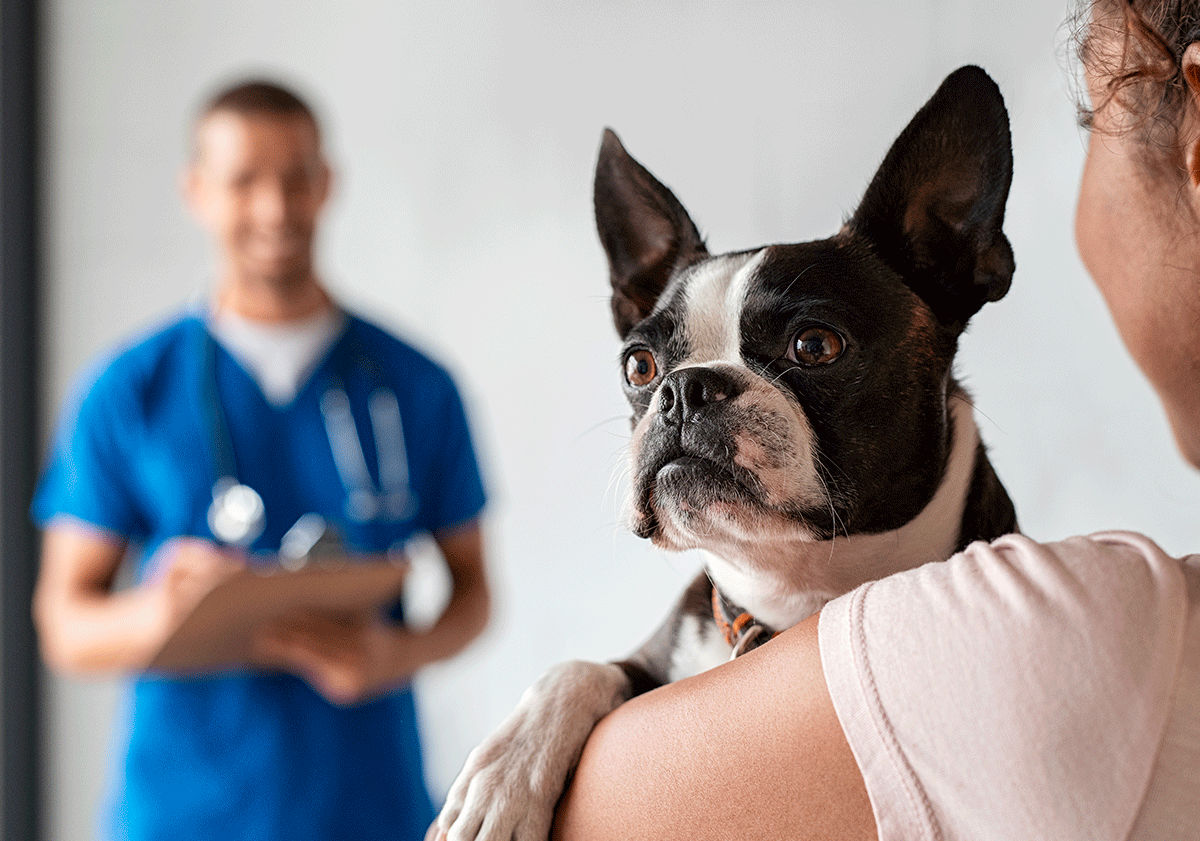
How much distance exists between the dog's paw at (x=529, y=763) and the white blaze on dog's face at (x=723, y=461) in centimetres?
16

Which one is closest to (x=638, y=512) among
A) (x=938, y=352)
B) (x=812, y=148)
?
(x=938, y=352)

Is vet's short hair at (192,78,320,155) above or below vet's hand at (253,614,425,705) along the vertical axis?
above

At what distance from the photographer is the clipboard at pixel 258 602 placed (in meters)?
1.55

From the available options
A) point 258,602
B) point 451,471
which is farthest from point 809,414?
point 451,471

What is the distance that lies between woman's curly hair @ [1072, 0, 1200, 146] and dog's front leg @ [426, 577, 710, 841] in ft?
1.97

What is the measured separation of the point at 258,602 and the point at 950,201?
1.22 metres

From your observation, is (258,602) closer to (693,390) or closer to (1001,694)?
(693,390)

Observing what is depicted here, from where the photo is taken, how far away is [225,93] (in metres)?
2.08

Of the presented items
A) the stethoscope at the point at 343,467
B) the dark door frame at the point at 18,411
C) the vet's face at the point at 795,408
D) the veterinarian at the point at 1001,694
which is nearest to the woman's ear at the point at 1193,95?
the veterinarian at the point at 1001,694

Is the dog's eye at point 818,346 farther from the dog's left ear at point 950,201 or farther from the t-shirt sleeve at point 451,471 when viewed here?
the t-shirt sleeve at point 451,471

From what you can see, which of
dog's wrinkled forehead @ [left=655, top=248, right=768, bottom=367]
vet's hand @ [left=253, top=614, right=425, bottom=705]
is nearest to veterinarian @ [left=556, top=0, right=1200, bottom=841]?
dog's wrinkled forehead @ [left=655, top=248, right=768, bottom=367]

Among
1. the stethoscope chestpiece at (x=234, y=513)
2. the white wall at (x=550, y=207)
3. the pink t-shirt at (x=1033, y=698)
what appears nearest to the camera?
the pink t-shirt at (x=1033, y=698)

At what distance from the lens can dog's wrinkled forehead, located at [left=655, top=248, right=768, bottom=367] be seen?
0.86m

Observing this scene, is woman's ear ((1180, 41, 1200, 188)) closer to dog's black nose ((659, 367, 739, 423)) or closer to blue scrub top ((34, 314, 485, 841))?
dog's black nose ((659, 367, 739, 423))
